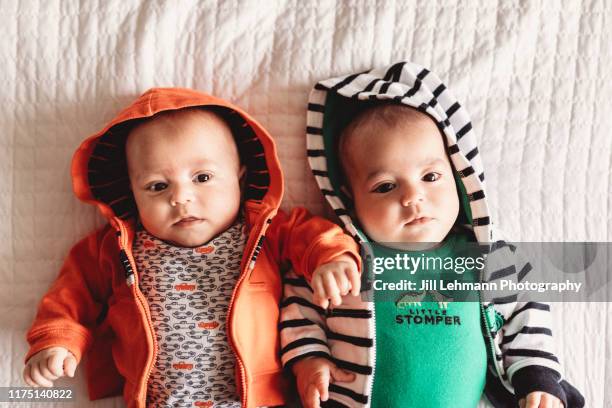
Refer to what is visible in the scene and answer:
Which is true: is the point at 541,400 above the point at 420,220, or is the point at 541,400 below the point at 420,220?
below

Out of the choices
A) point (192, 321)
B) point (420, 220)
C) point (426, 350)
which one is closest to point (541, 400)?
point (426, 350)

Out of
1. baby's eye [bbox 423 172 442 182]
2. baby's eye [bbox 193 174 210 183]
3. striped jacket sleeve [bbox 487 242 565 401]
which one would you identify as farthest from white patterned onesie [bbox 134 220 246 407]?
striped jacket sleeve [bbox 487 242 565 401]

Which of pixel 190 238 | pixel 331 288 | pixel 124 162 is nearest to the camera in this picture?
pixel 331 288

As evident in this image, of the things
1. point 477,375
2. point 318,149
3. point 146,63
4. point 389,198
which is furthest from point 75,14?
point 477,375

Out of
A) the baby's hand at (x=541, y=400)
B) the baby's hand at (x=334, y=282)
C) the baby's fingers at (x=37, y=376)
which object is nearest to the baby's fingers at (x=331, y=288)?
the baby's hand at (x=334, y=282)

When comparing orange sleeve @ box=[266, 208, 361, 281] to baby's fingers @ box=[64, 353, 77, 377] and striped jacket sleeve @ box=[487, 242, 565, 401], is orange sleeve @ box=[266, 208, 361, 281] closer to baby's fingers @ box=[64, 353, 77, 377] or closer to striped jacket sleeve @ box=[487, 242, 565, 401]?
striped jacket sleeve @ box=[487, 242, 565, 401]

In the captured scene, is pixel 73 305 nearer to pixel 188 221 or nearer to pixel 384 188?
pixel 188 221

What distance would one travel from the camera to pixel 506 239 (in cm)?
119

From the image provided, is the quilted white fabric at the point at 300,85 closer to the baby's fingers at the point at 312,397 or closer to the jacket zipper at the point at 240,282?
the jacket zipper at the point at 240,282

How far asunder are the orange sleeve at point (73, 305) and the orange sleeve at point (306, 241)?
34 cm

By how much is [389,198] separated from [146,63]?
535mm

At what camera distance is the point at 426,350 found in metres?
1.04

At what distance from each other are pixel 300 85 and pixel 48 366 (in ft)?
2.23

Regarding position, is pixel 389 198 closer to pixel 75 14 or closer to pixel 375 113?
pixel 375 113
